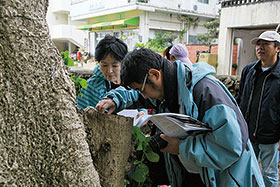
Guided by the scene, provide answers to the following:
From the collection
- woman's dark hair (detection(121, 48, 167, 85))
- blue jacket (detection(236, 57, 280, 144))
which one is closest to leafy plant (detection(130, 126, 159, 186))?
woman's dark hair (detection(121, 48, 167, 85))

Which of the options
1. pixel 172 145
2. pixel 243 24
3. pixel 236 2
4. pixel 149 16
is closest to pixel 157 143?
pixel 172 145

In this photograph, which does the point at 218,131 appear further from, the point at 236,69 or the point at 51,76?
the point at 236,69

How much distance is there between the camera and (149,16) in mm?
17156

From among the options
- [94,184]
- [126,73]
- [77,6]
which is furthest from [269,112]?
[77,6]

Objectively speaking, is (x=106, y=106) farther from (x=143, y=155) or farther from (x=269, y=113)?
(x=269, y=113)

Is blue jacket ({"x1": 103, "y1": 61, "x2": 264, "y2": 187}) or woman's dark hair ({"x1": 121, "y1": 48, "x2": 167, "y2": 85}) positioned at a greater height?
woman's dark hair ({"x1": 121, "y1": 48, "x2": 167, "y2": 85})

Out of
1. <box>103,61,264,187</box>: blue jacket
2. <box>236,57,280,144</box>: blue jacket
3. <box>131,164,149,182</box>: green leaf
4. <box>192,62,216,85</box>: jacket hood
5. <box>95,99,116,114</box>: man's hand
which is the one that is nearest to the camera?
<box>103,61,264,187</box>: blue jacket

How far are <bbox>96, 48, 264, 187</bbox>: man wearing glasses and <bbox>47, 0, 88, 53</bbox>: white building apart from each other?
77.4ft

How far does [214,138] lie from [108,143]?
1.91ft

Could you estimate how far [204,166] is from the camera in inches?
56.6

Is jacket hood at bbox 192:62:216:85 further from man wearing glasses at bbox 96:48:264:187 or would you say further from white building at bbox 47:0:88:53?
white building at bbox 47:0:88:53

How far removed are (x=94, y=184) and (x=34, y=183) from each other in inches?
10.3

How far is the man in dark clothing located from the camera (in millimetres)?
3213

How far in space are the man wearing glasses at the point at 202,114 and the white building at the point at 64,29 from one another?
77.4 feet
